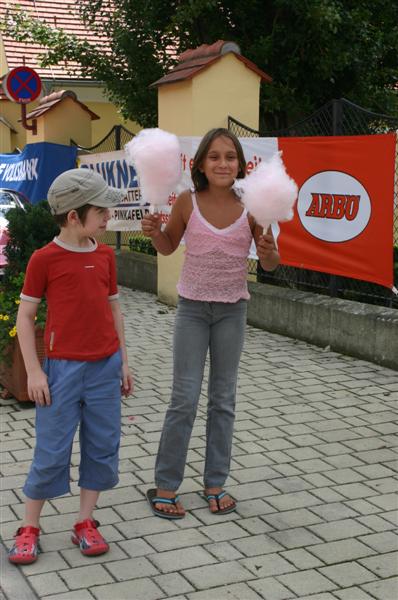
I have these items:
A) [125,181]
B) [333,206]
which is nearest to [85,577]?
[333,206]

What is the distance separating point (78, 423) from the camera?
380cm

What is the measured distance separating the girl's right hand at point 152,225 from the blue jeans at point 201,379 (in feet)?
1.20

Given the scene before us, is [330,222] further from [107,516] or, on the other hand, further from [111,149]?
[111,149]

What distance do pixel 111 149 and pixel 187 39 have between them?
2.40 metres

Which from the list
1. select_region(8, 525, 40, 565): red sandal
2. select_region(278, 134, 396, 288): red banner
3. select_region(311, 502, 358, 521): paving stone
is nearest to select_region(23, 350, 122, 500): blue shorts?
select_region(8, 525, 40, 565): red sandal

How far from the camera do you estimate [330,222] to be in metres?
7.86

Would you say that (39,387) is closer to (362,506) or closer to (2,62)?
(362,506)

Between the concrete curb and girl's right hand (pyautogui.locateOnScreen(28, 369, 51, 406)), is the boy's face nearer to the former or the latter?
girl's right hand (pyautogui.locateOnScreen(28, 369, 51, 406))

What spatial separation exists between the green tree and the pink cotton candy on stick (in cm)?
641

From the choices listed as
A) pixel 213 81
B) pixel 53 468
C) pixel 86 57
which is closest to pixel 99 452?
pixel 53 468

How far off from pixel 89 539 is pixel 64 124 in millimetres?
11316

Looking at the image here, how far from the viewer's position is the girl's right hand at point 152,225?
404 centimetres

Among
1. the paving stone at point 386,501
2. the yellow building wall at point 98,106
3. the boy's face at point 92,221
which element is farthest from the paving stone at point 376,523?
the yellow building wall at point 98,106

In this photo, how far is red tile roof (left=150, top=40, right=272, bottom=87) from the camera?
9.37 metres
